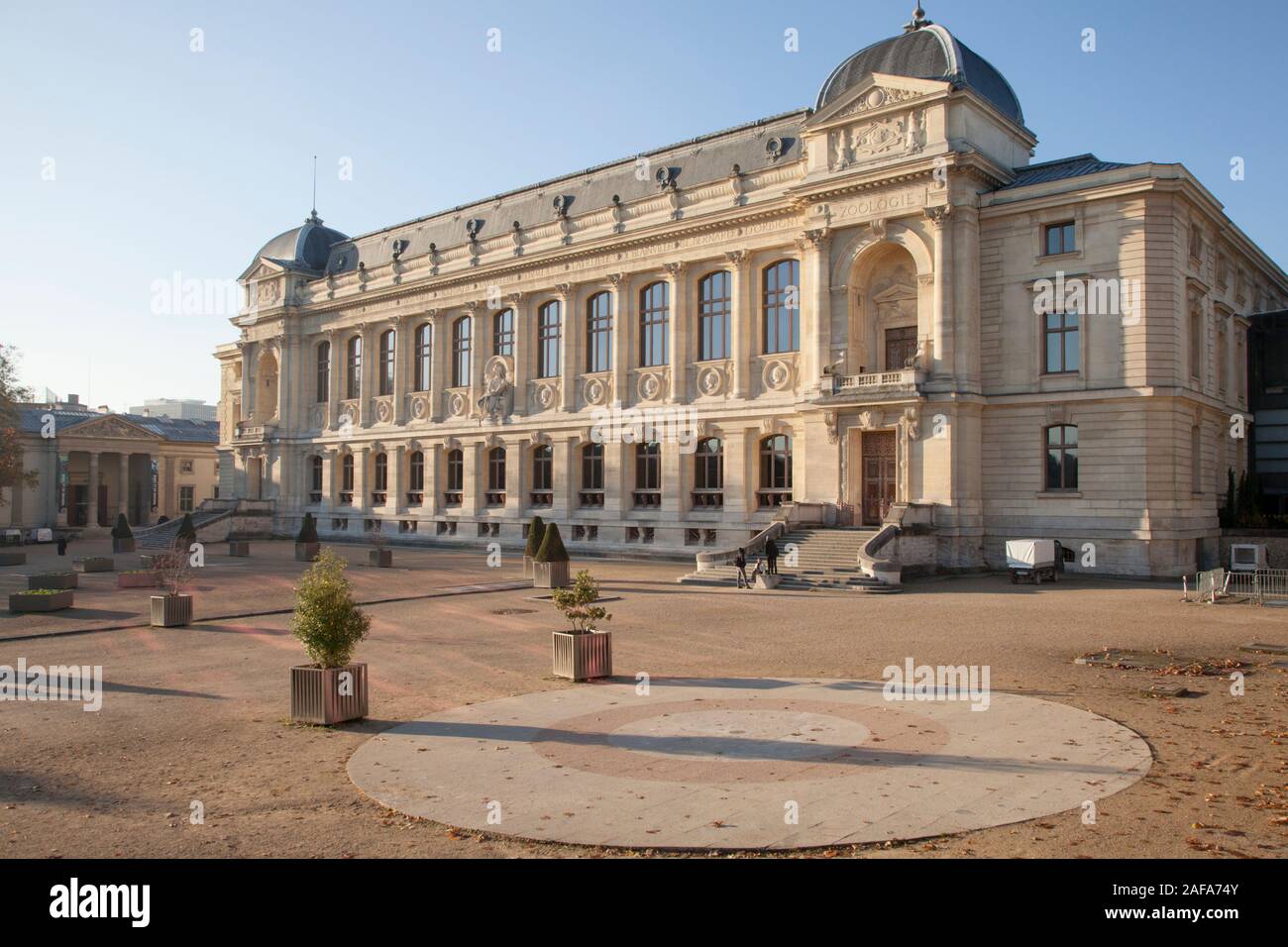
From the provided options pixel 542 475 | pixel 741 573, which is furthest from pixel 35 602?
pixel 542 475

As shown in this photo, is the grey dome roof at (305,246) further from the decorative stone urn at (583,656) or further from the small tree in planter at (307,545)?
the decorative stone urn at (583,656)

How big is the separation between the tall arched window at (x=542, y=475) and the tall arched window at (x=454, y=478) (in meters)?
6.63

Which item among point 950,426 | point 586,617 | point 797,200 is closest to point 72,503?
point 797,200

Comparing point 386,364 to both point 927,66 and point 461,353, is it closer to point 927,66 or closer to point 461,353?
point 461,353

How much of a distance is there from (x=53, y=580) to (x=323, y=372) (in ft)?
144

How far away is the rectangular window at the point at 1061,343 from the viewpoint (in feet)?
122

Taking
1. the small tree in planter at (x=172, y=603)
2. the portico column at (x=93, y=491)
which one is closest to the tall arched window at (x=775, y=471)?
the small tree in planter at (x=172, y=603)

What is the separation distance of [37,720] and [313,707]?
401cm

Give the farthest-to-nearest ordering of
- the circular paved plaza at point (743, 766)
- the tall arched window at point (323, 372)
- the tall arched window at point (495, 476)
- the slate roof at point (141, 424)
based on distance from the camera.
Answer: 1. the slate roof at point (141, 424)
2. the tall arched window at point (323, 372)
3. the tall arched window at point (495, 476)
4. the circular paved plaza at point (743, 766)

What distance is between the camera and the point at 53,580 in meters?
29.2

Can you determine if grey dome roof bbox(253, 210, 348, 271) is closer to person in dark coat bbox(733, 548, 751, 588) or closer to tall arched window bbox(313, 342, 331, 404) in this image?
tall arched window bbox(313, 342, 331, 404)

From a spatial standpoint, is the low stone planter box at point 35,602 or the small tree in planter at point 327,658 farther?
the low stone planter box at point 35,602

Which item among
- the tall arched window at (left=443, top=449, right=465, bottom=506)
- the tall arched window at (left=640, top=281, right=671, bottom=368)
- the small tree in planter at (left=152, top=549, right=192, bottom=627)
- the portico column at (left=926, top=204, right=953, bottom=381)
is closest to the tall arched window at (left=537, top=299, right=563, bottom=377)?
the tall arched window at (left=640, top=281, right=671, bottom=368)

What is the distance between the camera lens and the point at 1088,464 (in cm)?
3641
